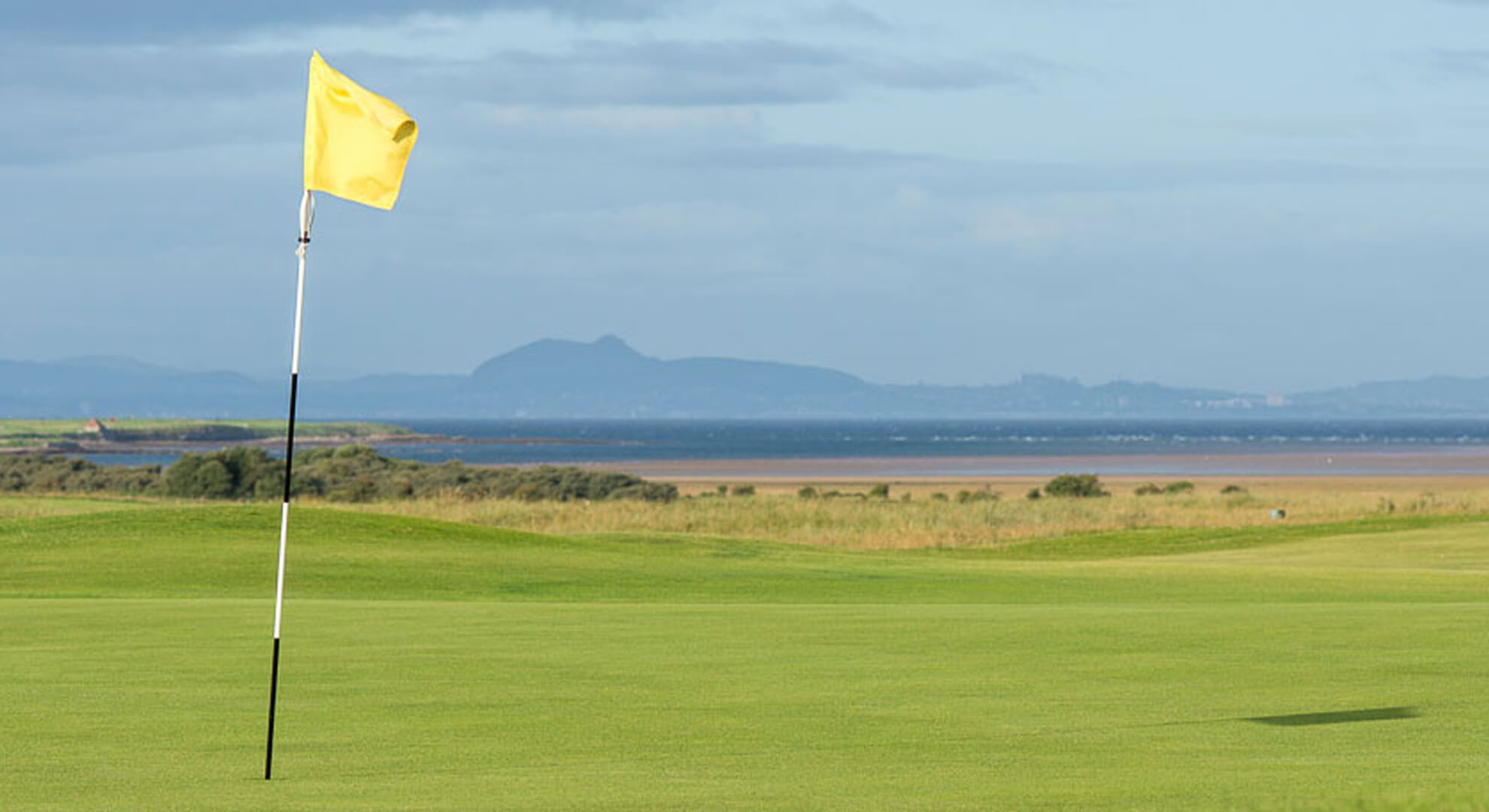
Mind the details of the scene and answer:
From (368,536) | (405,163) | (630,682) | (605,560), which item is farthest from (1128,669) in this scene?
(368,536)

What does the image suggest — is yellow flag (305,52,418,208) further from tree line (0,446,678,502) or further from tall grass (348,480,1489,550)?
tree line (0,446,678,502)

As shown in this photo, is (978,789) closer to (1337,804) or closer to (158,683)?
(1337,804)

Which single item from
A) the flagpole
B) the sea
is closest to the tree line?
the sea

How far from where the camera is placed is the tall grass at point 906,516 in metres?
42.2

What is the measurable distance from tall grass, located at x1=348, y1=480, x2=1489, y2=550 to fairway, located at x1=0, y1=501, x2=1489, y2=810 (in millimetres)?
19414

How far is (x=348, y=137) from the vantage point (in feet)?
29.7

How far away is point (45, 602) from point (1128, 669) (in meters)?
11.3

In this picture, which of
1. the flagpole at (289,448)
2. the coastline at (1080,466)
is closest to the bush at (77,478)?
the coastline at (1080,466)

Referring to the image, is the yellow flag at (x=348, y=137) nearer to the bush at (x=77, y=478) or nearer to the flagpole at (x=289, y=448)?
the flagpole at (x=289, y=448)

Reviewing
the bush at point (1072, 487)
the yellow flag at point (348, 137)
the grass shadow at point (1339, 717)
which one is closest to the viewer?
the yellow flag at point (348, 137)

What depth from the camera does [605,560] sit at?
27.4 metres

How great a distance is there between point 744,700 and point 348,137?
401cm

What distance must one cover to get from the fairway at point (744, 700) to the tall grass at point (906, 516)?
19.4 m

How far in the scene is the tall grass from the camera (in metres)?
42.2
